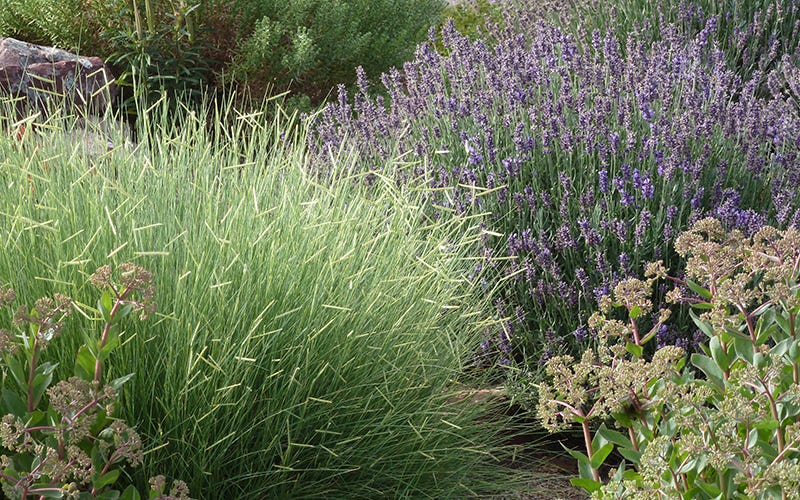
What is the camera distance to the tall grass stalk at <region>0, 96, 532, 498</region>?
209 centimetres

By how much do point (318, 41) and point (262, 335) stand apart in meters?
4.67

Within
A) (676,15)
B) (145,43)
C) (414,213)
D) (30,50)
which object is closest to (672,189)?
(414,213)

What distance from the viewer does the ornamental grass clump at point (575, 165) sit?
9.90 ft

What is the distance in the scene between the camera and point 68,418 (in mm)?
1637

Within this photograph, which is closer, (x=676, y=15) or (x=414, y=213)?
(x=414, y=213)

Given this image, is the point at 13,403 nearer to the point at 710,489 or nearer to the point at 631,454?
the point at 631,454


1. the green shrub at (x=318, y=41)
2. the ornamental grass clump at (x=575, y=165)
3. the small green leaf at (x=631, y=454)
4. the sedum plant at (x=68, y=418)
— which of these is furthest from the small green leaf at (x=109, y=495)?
the green shrub at (x=318, y=41)

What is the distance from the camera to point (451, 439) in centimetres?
255

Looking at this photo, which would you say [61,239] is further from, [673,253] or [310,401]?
[673,253]

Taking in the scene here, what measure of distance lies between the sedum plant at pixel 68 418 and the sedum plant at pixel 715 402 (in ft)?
2.61

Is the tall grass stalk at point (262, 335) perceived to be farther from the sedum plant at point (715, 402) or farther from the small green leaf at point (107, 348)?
the sedum plant at point (715, 402)

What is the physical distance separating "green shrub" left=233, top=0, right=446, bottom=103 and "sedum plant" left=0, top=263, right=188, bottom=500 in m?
4.18

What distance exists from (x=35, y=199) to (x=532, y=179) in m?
1.68

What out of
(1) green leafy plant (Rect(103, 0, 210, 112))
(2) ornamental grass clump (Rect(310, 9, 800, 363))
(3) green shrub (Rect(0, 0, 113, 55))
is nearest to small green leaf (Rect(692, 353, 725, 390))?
(2) ornamental grass clump (Rect(310, 9, 800, 363))
